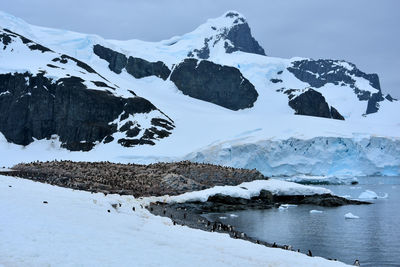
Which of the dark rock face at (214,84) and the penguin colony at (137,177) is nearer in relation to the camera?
the penguin colony at (137,177)

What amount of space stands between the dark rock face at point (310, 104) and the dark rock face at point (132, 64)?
54.3 m

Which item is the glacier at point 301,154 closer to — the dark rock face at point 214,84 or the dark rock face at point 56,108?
the dark rock face at point 56,108

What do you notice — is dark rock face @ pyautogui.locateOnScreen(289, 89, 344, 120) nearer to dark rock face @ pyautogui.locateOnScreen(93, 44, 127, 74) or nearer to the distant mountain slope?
the distant mountain slope

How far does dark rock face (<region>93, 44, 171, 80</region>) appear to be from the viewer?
177875 millimetres

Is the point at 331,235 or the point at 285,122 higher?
the point at 285,122

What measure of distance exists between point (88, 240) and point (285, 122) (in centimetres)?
9271

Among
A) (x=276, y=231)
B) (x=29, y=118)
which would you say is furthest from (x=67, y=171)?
(x=29, y=118)

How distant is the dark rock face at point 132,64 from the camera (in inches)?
7003

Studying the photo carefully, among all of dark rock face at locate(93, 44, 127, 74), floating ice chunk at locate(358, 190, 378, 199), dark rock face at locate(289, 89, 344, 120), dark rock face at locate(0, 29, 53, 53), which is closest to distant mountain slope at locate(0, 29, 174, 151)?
dark rock face at locate(0, 29, 53, 53)

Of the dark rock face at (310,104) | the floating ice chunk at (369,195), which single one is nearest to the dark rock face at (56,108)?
A: the floating ice chunk at (369,195)

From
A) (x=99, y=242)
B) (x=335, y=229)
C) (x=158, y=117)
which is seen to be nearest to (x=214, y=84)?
(x=158, y=117)

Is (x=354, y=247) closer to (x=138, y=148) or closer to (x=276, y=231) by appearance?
(x=276, y=231)

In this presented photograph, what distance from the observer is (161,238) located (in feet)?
64.6

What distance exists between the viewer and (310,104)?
174000 mm
